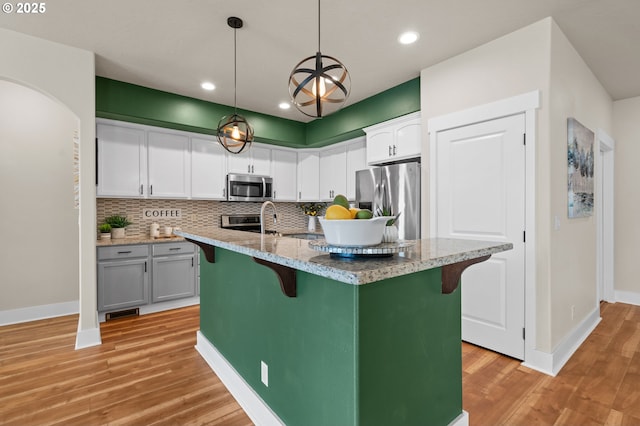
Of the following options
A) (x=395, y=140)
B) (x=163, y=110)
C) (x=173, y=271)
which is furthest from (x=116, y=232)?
(x=395, y=140)

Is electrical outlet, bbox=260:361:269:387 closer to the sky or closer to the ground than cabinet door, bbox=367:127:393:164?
closer to the ground

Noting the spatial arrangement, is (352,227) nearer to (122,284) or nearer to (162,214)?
(122,284)

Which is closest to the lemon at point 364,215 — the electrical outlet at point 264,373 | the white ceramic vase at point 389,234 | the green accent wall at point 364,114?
the white ceramic vase at point 389,234

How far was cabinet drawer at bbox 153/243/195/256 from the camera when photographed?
12.5 ft

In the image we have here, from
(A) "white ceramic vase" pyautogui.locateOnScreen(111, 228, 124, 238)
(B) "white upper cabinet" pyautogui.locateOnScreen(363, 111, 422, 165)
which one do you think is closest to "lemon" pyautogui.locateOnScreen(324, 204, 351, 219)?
(B) "white upper cabinet" pyautogui.locateOnScreen(363, 111, 422, 165)

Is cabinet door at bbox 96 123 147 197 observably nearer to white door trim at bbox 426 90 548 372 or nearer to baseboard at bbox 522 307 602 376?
white door trim at bbox 426 90 548 372

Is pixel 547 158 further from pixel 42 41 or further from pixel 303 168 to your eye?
pixel 42 41

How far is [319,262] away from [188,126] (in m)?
3.66

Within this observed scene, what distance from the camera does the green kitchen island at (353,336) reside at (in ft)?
3.77

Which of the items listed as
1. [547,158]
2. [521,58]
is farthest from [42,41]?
[547,158]

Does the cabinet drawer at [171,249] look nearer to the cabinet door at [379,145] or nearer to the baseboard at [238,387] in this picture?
the baseboard at [238,387]

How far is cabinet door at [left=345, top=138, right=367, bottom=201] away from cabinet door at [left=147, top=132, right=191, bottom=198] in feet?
7.39

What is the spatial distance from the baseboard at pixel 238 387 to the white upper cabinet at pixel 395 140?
8.83ft

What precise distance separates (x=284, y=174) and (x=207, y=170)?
124 cm
